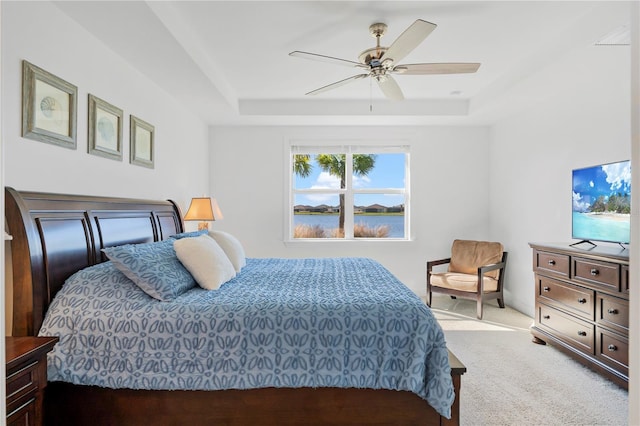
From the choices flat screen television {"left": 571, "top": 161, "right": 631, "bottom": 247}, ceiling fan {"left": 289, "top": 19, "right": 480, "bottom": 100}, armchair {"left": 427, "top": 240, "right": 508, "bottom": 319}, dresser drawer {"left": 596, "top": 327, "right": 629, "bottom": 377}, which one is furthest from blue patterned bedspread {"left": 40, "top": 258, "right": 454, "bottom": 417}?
armchair {"left": 427, "top": 240, "right": 508, "bottom": 319}

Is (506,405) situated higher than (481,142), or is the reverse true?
(481,142)

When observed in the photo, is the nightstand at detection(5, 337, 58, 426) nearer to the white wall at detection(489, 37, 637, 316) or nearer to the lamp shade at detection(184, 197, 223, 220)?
the lamp shade at detection(184, 197, 223, 220)

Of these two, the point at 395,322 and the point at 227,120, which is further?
the point at 227,120

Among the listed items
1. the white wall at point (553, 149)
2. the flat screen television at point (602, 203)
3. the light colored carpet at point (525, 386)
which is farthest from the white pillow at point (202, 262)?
the white wall at point (553, 149)

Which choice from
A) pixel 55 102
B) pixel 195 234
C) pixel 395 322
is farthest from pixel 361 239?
pixel 55 102

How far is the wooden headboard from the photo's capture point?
175 centimetres

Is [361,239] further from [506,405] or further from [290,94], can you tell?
[506,405]

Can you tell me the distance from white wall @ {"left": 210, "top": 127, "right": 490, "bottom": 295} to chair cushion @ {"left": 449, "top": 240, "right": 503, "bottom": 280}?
358 mm

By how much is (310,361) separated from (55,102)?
6.70 feet

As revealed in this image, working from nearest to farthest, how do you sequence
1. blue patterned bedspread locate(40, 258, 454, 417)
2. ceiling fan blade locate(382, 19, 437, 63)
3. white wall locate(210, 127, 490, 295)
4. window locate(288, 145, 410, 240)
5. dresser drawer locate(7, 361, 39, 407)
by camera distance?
dresser drawer locate(7, 361, 39, 407) → blue patterned bedspread locate(40, 258, 454, 417) → ceiling fan blade locate(382, 19, 437, 63) → white wall locate(210, 127, 490, 295) → window locate(288, 145, 410, 240)

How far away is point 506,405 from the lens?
229 centimetres

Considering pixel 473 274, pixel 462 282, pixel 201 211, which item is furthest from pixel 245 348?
pixel 473 274

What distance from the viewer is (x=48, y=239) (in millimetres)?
1883

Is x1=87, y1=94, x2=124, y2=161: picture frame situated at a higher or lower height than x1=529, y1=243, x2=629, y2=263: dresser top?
higher
